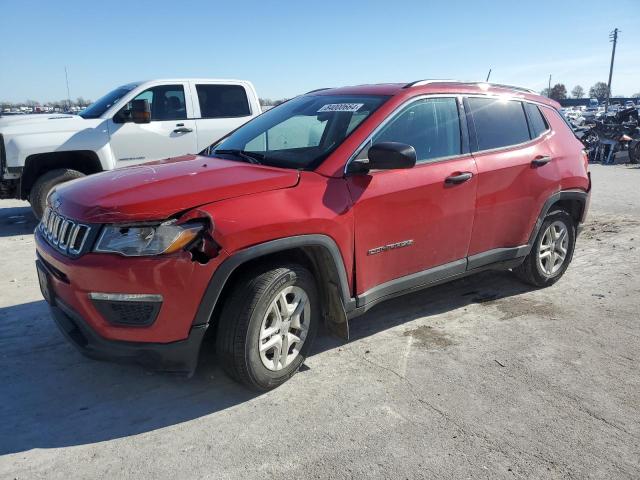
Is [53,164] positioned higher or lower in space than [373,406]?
higher

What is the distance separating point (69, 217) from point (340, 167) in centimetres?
162

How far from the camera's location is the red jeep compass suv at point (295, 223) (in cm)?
276

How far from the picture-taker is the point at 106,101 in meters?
7.95

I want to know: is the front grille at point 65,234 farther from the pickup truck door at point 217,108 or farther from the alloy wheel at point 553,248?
the pickup truck door at point 217,108

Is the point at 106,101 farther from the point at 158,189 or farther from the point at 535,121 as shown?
the point at 535,121

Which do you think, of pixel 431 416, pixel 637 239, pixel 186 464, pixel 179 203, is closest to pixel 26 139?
pixel 179 203

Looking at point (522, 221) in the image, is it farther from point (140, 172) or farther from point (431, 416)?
point (140, 172)

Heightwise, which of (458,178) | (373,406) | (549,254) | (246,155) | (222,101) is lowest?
(373,406)

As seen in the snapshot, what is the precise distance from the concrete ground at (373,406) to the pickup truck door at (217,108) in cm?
432

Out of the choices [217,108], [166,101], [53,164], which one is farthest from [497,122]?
[53,164]

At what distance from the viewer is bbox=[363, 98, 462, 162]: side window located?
3.71m

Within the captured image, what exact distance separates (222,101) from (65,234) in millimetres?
5919

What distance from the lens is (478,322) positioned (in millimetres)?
4297

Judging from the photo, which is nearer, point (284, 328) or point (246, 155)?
point (284, 328)
